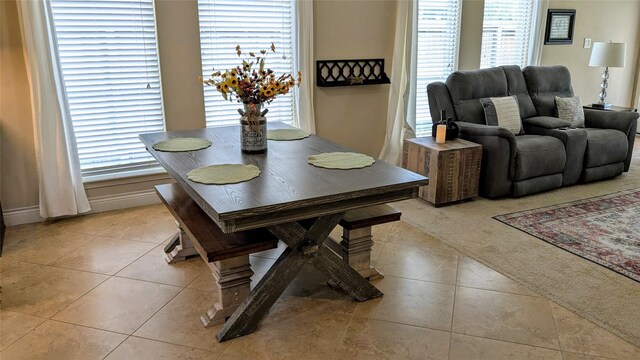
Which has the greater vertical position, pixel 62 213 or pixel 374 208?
pixel 374 208

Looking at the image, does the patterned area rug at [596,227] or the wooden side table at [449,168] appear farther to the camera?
the wooden side table at [449,168]

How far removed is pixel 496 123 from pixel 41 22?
3700 mm

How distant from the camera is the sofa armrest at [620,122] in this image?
185 inches

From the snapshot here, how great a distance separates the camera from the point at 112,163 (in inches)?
152

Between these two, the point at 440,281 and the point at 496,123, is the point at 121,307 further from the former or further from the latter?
the point at 496,123

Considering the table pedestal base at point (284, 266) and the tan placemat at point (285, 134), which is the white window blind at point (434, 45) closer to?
the tan placemat at point (285, 134)

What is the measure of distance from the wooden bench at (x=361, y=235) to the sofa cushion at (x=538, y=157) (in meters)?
1.89

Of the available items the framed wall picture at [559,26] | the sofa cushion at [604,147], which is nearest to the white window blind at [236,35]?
the sofa cushion at [604,147]

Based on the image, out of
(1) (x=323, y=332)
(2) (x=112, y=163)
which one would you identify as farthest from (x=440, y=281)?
(2) (x=112, y=163)

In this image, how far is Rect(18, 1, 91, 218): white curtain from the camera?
3.30 metres

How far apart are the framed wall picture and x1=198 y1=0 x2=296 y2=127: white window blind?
10.4 feet

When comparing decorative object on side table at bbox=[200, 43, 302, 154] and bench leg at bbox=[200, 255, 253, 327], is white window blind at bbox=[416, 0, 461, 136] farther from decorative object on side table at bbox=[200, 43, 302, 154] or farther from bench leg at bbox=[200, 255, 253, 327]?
bench leg at bbox=[200, 255, 253, 327]

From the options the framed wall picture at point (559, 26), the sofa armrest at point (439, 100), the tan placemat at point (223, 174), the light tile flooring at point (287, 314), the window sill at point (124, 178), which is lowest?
the light tile flooring at point (287, 314)

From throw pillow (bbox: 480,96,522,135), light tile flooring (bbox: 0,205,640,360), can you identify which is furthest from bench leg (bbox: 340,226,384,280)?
throw pillow (bbox: 480,96,522,135)
